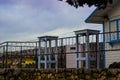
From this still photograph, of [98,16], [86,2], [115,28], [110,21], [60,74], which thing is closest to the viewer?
[86,2]

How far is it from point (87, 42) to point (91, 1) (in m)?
3.75

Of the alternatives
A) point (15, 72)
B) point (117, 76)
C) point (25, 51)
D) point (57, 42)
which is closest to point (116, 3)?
point (57, 42)

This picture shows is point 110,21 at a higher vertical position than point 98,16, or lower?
lower

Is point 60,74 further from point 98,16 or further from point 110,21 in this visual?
point 98,16

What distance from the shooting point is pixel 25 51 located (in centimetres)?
2117

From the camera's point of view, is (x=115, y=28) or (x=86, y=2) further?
(x=115, y=28)

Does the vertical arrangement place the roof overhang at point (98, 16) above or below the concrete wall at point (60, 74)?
above

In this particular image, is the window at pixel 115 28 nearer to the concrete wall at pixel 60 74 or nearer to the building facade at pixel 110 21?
the building facade at pixel 110 21

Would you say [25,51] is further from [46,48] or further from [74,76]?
[74,76]

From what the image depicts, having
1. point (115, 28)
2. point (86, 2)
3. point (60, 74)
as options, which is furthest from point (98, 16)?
point (86, 2)

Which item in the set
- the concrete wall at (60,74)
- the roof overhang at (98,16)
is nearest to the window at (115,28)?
the roof overhang at (98,16)

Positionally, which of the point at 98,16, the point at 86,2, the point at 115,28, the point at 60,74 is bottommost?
the point at 60,74

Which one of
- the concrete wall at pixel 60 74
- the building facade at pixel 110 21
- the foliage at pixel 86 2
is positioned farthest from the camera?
the building facade at pixel 110 21

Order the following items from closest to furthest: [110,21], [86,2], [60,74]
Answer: [86,2]
[60,74]
[110,21]
